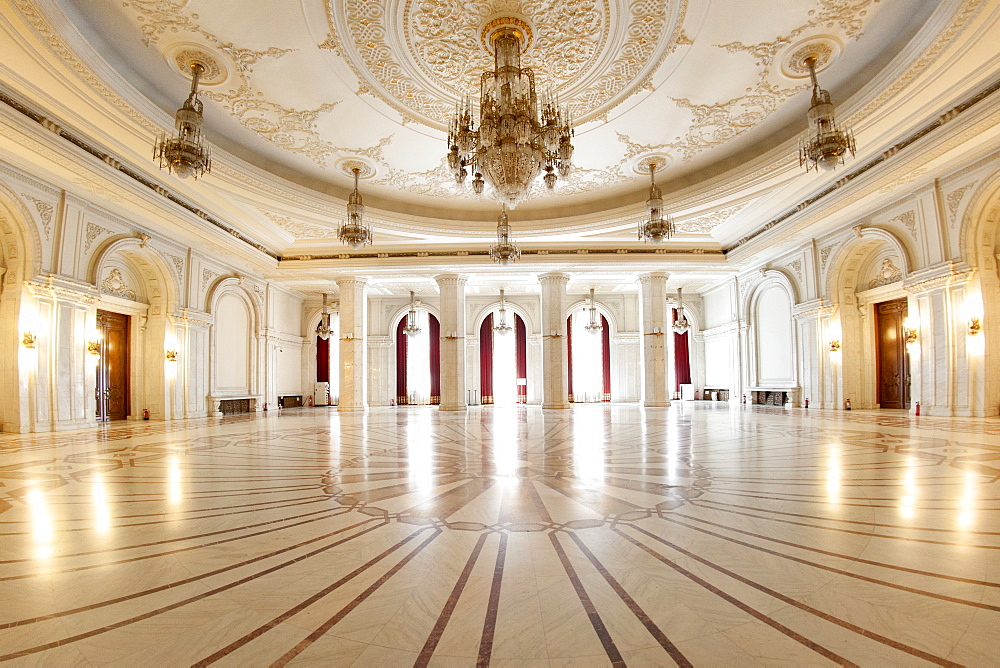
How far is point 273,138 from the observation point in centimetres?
852

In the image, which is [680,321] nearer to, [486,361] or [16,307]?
[486,361]

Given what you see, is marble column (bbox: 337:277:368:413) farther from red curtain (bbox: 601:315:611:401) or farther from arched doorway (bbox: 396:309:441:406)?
red curtain (bbox: 601:315:611:401)

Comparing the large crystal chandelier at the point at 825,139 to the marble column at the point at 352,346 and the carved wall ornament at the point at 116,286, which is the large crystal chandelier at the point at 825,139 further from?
the carved wall ornament at the point at 116,286

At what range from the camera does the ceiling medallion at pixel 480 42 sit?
18.5ft

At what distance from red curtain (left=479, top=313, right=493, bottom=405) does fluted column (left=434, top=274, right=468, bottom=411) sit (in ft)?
16.0

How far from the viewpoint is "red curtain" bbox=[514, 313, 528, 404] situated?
19.9m

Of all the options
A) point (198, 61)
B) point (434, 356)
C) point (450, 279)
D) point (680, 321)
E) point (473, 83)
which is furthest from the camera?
point (434, 356)

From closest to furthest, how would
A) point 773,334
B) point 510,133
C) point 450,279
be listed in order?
→ point 510,133 < point 773,334 < point 450,279

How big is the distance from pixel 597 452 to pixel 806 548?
10.5ft

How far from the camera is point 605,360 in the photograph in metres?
20.3

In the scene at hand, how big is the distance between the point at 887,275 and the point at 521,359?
1195 cm

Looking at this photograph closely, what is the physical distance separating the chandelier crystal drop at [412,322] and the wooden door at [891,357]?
43.8ft

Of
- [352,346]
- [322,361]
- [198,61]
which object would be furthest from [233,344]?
[198,61]

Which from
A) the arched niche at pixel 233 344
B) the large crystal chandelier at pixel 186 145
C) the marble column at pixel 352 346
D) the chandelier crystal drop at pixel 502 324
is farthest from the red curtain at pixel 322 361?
the large crystal chandelier at pixel 186 145
